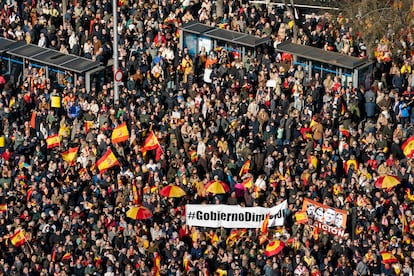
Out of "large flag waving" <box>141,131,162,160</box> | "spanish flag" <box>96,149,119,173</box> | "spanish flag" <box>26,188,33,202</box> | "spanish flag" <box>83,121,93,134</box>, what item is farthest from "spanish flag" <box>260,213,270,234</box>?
"spanish flag" <box>83,121,93,134</box>

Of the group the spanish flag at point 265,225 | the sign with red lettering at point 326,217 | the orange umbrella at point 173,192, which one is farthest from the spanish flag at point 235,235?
the orange umbrella at point 173,192

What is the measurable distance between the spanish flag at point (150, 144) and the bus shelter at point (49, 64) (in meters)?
5.18

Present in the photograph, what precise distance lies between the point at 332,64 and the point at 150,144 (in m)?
6.54

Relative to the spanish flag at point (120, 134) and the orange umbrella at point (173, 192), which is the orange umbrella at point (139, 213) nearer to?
the orange umbrella at point (173, 192)

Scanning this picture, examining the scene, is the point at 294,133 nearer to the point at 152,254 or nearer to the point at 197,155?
the point at 197,155

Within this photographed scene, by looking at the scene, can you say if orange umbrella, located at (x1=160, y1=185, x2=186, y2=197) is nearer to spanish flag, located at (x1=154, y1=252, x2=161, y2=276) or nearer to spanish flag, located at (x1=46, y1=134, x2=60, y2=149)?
spanish flag, located at (x1=154, y1=252, x2=161, y2=276)

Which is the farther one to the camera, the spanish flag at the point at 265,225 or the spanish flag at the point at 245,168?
the spanish flag at the point at 245,168

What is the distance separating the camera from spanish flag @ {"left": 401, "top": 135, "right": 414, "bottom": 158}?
2114 inches

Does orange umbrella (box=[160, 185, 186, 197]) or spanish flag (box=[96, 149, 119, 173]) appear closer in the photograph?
orange umbrella (box=[160, 185, 186, 197])

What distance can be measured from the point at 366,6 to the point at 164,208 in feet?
38.3

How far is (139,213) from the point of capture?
2024 inches

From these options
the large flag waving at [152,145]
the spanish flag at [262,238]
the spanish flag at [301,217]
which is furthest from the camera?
the large flag waving at [152,145]

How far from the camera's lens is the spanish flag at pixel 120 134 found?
5541 centimetres

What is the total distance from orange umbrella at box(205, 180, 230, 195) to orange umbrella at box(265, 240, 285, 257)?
2802mm
